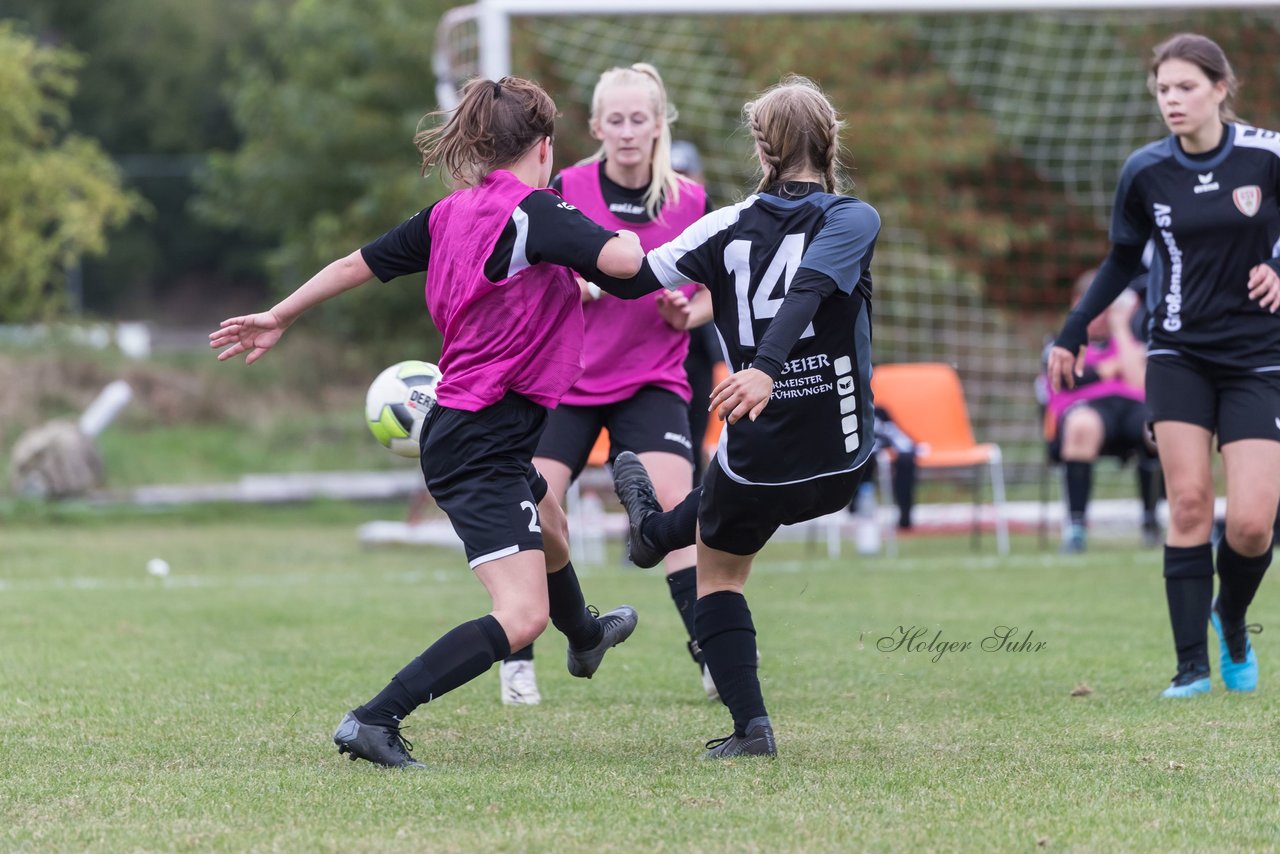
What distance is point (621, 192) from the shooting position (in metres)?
5.63

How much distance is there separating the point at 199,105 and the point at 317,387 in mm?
26098

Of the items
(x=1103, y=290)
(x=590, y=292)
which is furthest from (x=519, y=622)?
(x=1103, y=290)

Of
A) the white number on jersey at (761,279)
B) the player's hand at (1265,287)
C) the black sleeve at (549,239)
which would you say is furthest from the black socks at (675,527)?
the player's hand at (1265,287)

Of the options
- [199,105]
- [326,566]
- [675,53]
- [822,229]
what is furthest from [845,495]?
[199,105]

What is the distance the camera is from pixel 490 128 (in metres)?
4.29

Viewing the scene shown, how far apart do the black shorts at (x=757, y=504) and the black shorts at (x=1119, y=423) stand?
7.29m

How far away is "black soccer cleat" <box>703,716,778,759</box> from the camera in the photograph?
424 centimetres

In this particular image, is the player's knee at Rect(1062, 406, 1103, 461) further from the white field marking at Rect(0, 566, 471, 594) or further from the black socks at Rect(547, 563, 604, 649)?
the black socks at Rect(547, 563, 604, 649)

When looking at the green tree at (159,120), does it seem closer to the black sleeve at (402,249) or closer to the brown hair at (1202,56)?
the brown hair at (1202,56)

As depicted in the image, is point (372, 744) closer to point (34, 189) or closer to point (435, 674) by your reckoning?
point (435, 674)

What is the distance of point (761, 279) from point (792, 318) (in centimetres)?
25

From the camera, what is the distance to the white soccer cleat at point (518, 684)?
5.39m

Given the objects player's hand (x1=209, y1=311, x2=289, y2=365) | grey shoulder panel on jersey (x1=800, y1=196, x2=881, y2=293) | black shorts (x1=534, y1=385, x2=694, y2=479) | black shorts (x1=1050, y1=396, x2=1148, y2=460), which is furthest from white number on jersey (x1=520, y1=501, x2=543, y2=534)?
black shorts (x1=1050, y1=396, x2=1148, y2=460)

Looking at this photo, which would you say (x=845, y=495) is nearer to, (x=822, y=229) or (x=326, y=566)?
(x=822, y=229)
